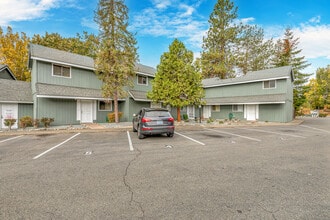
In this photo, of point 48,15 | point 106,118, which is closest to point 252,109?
point 106,118

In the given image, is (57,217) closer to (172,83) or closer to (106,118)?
(172,83)

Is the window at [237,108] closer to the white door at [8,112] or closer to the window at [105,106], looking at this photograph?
the window at [105,106]

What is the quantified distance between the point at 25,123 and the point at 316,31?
30577mm

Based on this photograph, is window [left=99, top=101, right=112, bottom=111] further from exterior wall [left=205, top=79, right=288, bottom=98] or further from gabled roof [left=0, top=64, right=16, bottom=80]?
exterior wall [left=205, top=79, right=288, bottom=98]

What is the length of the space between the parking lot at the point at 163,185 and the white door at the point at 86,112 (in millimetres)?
10221

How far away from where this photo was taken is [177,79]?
55.2ft

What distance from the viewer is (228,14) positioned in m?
35.1

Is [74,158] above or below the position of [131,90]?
below

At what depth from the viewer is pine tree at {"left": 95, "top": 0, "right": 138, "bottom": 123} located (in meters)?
16.2

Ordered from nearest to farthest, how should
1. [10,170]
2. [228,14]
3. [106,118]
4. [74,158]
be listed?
[10,170]
[74,158]
[106,118]
[228,14]

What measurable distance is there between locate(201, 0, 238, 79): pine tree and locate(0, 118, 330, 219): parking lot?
31.1 m

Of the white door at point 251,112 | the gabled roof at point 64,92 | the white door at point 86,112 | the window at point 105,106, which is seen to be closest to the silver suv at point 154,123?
the gabled roof at point 64,92

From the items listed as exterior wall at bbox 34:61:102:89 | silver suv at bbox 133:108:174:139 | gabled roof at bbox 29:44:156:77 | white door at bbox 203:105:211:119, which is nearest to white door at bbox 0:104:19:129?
exterior wall at bbox 34:61:102:89

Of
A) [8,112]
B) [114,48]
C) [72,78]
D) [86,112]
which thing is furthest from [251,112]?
[8,112]
